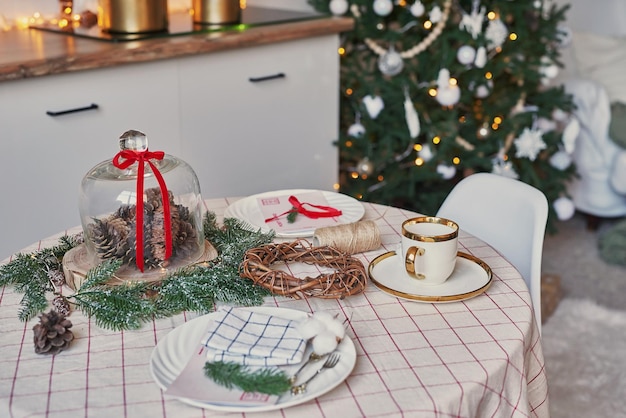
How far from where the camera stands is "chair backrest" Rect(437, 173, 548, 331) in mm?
1645

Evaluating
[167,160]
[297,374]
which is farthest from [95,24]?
[297,374]

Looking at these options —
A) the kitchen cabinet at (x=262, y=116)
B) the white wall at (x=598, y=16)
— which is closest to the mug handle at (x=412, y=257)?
the kitchen cabinet at (x=262, y=116)

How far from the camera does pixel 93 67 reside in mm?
2252

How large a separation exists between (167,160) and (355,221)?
1.30 feet

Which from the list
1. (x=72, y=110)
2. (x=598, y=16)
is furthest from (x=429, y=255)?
(x=598, y=16)

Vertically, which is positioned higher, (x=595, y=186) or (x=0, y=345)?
(x=0, y=345)

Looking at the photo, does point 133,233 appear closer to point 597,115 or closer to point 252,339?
point 252,339

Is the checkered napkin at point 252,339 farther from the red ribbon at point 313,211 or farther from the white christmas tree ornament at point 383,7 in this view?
the white christmas tree ornament at point 383,7

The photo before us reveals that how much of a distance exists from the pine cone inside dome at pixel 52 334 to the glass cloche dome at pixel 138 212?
0.62ft

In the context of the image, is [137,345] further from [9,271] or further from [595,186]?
[595,186]

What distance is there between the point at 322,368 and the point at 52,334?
1.22 ft

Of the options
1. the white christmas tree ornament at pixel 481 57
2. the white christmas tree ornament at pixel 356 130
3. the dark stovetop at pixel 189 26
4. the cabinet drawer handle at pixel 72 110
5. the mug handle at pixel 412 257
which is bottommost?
the white christmas tree ornament at pixel 356 130

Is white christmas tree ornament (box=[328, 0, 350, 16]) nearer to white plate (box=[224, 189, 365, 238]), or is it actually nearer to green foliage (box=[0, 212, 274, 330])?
white plate (box=[224, 189, 365, 238])

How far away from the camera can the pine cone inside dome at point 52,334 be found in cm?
115
